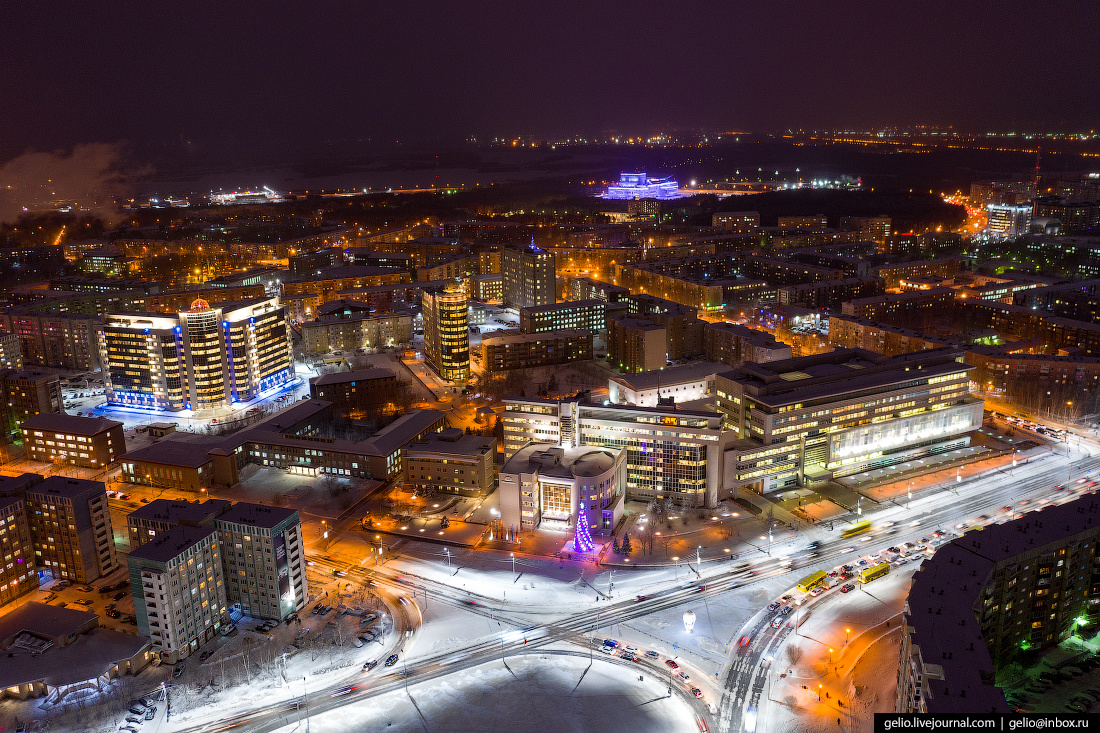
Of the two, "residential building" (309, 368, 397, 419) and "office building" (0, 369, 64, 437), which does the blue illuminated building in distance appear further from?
"office building" (0, 369, 64, 437)

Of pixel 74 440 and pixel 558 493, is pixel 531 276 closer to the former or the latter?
pixel 74 440

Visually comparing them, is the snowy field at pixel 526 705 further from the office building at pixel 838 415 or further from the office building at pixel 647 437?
the office building at pixel 838 415

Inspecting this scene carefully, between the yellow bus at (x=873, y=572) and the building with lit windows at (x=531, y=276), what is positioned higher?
the building with lit windows at (x=531, y=276)

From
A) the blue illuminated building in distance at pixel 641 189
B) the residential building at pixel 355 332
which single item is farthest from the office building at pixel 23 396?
the blue illuminated building in distance at pixel 641 189

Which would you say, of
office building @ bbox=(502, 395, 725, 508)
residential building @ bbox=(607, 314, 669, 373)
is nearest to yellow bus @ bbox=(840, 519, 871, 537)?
office building @ bbox=(502, 395, 725, 508)

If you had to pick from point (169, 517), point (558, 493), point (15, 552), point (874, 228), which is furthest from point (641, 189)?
point (15, 552)
